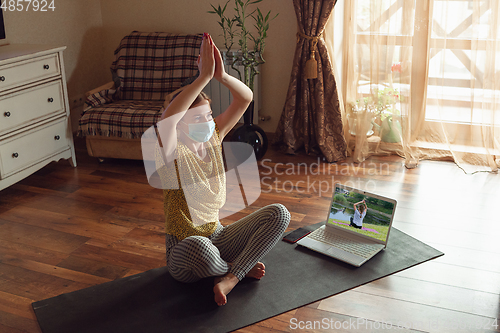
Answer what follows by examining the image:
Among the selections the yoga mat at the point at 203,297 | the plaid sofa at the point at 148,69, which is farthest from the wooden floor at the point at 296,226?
the plaid sofa at the point at 148,69

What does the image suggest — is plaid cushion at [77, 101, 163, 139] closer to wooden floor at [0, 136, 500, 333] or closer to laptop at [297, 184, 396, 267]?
wooden floor at [0, 136, 500, 333]

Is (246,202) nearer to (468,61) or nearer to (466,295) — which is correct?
(466,295)

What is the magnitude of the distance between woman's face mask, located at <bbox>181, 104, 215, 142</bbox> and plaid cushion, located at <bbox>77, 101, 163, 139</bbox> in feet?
5.19

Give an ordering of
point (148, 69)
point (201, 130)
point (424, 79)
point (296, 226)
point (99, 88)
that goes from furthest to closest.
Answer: point (148, 69) < point (99, 88) < point (424, 79) < point (296, 226) < point (201, 130)

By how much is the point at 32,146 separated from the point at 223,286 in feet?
6.46

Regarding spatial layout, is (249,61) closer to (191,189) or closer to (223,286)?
(191,189)

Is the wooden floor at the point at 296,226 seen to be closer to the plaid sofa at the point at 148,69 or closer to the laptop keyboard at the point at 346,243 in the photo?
the laptop keyboard at the point at 346,243

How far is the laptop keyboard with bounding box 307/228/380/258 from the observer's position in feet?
7.49

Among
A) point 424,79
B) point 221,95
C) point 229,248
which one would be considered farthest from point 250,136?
point 229,248

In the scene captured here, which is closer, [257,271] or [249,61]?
[257,271]

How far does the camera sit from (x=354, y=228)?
241 cm

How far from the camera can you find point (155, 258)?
7.65 feet

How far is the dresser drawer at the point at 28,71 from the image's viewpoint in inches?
116

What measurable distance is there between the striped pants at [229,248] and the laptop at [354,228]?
439 millimetres
